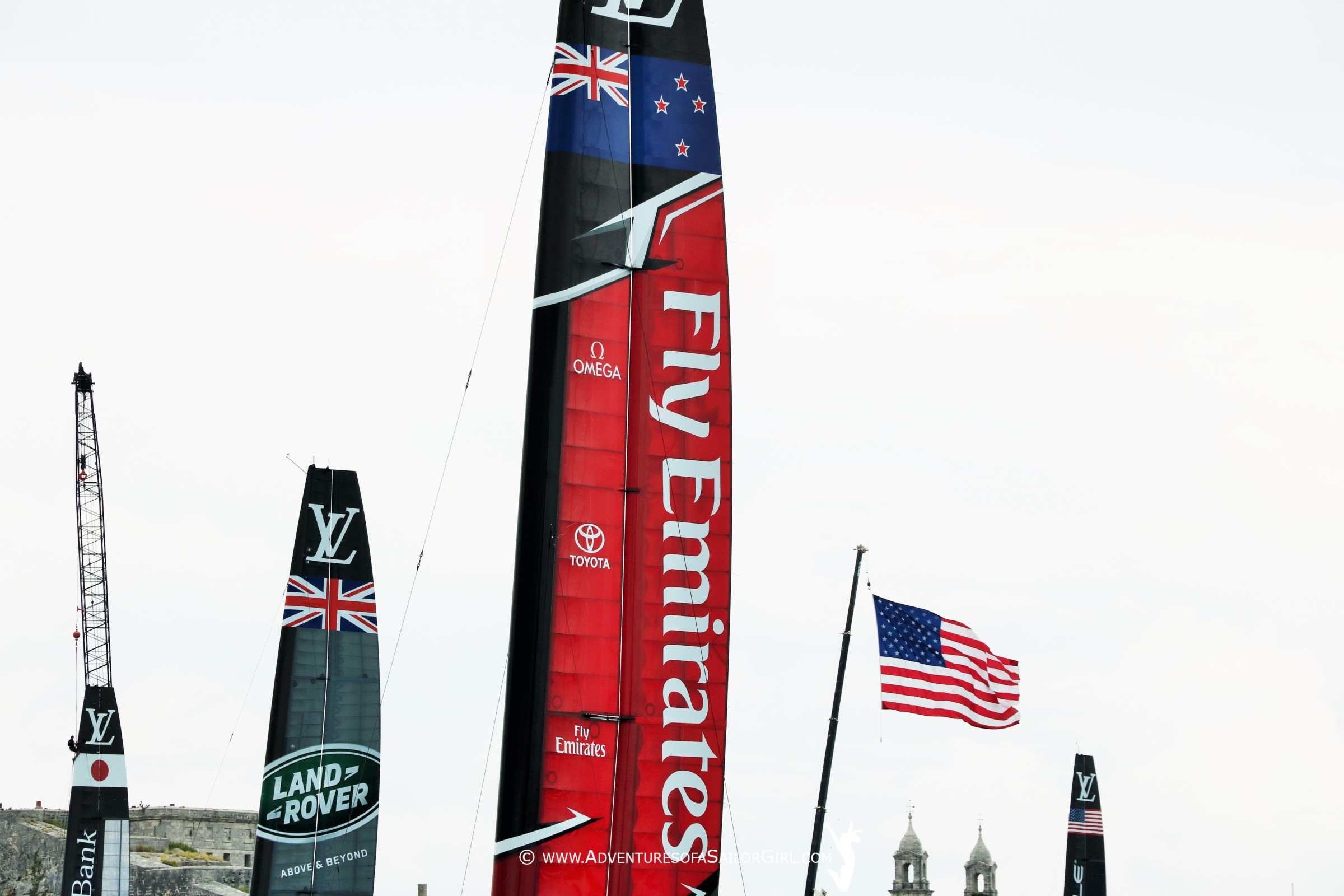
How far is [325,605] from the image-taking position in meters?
29.8

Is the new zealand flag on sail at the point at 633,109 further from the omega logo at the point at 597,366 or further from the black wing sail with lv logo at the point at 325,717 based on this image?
the black wing sail with lv logo at the point at 325,717

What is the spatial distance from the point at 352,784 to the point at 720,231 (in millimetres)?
15644

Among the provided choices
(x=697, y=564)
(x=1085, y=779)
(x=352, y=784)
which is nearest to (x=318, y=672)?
(x=352, y=784)

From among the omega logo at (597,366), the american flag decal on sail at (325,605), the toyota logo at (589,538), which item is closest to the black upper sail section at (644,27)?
the omega logo at (597,366)

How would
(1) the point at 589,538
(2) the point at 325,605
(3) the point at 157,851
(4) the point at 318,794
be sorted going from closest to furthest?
(1) the point at 589,538, (4) the point at 318,794, (2) the point at 325,605, (3) the point at 157,851

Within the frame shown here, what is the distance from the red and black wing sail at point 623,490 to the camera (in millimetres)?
15062

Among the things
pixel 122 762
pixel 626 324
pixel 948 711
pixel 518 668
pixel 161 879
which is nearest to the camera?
pixel 518 668

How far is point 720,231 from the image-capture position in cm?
1681

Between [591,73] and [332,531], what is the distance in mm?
15311

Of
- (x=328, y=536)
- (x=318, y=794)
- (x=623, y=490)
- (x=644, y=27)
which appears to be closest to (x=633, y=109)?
(x=644, y=27)

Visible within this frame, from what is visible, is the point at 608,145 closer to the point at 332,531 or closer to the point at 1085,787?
the point at 332,531

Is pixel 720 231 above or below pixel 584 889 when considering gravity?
above

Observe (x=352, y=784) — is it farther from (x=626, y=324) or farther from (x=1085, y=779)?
(x=1085, y=779)

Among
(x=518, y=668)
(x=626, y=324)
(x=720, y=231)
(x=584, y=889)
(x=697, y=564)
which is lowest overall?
(x=584, y=889)
